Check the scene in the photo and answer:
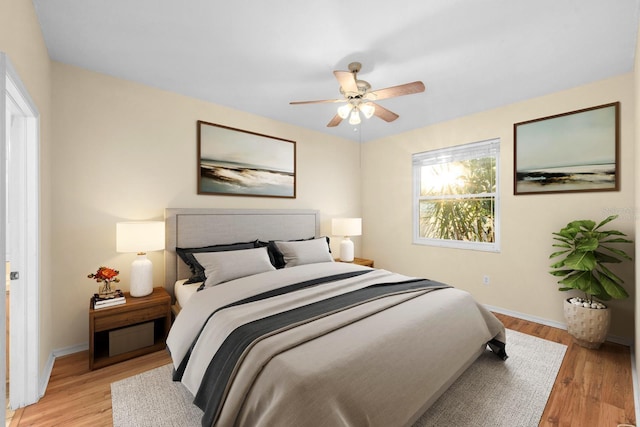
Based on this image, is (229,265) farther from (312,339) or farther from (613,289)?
(613,289)

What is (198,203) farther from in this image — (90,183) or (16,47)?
(16,47)

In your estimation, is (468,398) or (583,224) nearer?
(468,398)

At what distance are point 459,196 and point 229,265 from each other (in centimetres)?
316

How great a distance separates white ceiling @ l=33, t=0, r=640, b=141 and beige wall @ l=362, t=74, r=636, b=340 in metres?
0.36

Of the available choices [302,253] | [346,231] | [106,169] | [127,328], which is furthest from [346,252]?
[106,169]

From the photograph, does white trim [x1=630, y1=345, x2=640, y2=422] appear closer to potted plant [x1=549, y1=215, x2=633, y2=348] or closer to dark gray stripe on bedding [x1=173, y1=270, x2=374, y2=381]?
potted plant [x1=549, y1=215, x2=633, y2=348]

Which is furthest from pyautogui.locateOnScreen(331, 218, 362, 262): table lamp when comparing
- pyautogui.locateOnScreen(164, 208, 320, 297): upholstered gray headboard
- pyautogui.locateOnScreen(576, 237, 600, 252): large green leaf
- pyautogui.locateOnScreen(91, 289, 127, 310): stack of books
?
pyautogui.locateOnScreen(91, 289, 127, 310): stack of books

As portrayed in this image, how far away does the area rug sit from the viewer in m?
1.76

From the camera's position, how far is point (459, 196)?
13.0 ft

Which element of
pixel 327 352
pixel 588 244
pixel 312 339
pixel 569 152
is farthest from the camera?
pixel 569 152

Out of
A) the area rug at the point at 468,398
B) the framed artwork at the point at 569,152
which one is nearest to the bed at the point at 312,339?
the area rug at the point at 468,398

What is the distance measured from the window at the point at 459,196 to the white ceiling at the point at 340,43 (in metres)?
0.90

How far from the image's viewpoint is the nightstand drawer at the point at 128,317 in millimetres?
2294

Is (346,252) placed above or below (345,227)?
below
